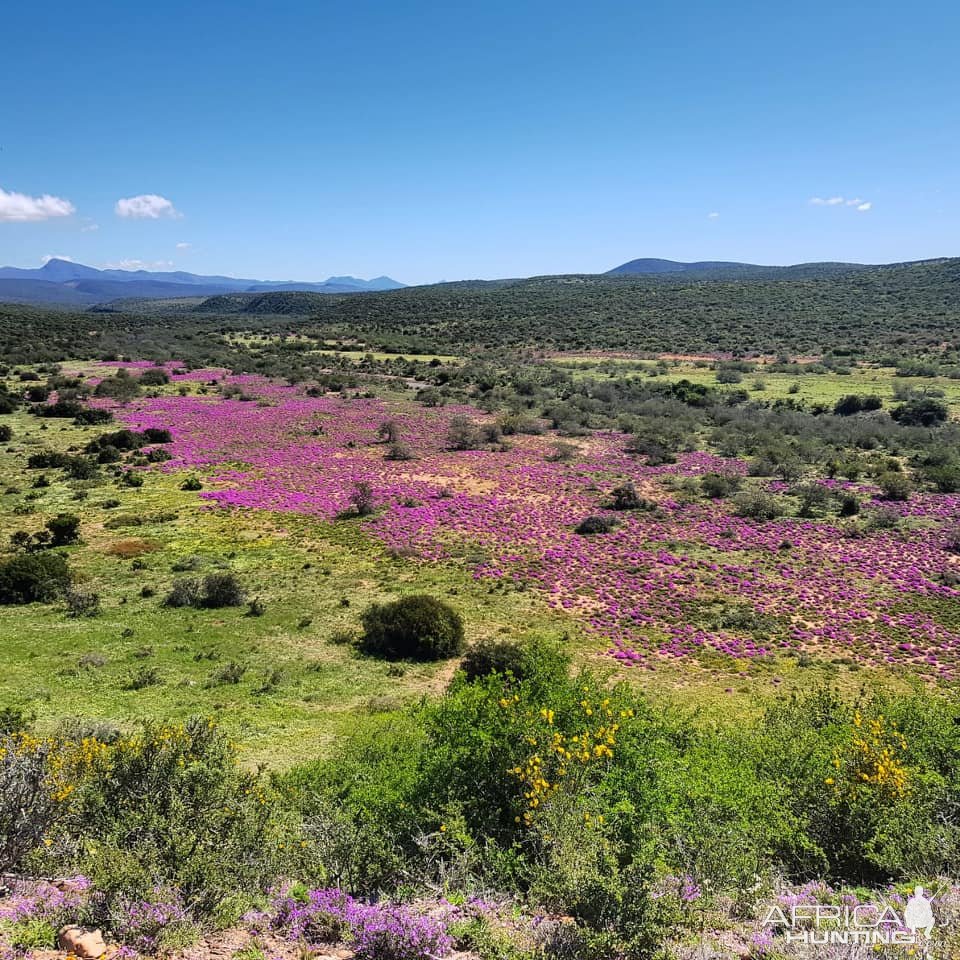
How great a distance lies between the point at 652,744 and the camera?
315 inches

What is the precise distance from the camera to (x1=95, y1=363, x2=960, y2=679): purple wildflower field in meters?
16.5

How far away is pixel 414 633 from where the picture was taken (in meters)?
15.4

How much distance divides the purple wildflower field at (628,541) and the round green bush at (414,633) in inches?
152

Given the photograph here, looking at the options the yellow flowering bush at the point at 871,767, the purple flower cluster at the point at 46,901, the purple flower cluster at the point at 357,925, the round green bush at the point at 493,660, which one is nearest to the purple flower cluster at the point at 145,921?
the purple flower cluster at the point at 46,901

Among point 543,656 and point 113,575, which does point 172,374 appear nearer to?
point 113,575

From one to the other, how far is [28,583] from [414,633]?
1101 cm

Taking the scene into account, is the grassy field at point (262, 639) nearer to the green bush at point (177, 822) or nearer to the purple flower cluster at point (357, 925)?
the green bush at point (177, 822)

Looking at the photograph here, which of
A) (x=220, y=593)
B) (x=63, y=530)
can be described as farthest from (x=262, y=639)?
(x=63, y=530)

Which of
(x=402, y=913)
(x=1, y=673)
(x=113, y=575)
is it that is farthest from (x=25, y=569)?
(x=402, y=913)

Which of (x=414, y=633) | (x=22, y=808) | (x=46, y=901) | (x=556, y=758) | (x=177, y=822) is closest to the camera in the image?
(x=46, y=901)

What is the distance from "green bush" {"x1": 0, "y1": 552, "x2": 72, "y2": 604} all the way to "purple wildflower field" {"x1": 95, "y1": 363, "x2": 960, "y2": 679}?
8631mm

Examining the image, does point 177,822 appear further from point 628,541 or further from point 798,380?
point 798,380

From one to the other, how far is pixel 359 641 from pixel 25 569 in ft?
32.0

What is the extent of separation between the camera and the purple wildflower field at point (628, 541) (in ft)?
54.2
